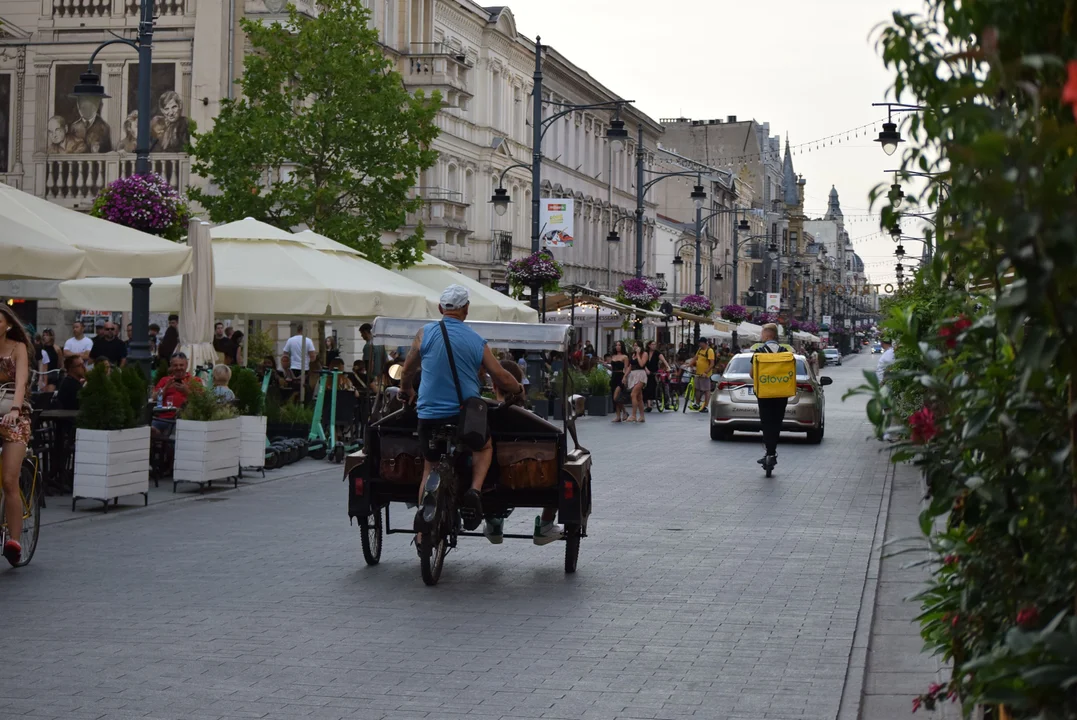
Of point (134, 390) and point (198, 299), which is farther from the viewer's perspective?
point (198, 299)

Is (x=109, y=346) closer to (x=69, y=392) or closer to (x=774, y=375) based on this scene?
(x=69, y=392)

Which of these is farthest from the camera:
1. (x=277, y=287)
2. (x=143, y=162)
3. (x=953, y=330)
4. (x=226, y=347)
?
(x=226, y=347)

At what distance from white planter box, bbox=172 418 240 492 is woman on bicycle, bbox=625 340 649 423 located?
18.5 meters

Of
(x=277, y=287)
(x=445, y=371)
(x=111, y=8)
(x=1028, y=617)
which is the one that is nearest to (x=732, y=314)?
(x=111, y=8)

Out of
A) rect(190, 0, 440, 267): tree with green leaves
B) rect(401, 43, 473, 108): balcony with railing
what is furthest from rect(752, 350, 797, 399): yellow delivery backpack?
rect(401, 43, 473, 108): balcony with railing

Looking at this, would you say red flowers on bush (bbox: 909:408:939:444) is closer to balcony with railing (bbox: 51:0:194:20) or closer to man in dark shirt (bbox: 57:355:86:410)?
man in dark shirt (bbox: 57:355:86:410)

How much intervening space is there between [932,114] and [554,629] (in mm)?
5313

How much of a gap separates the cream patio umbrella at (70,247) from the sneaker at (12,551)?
3063mm

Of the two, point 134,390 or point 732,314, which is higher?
point 732,314

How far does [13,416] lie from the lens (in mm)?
10070

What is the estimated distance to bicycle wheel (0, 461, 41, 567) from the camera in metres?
10.5

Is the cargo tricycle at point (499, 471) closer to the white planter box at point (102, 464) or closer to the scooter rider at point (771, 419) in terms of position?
the white planter box at point (102, 464)

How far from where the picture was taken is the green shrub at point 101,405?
47.3 ft

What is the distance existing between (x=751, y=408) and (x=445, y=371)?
17.4 meters
